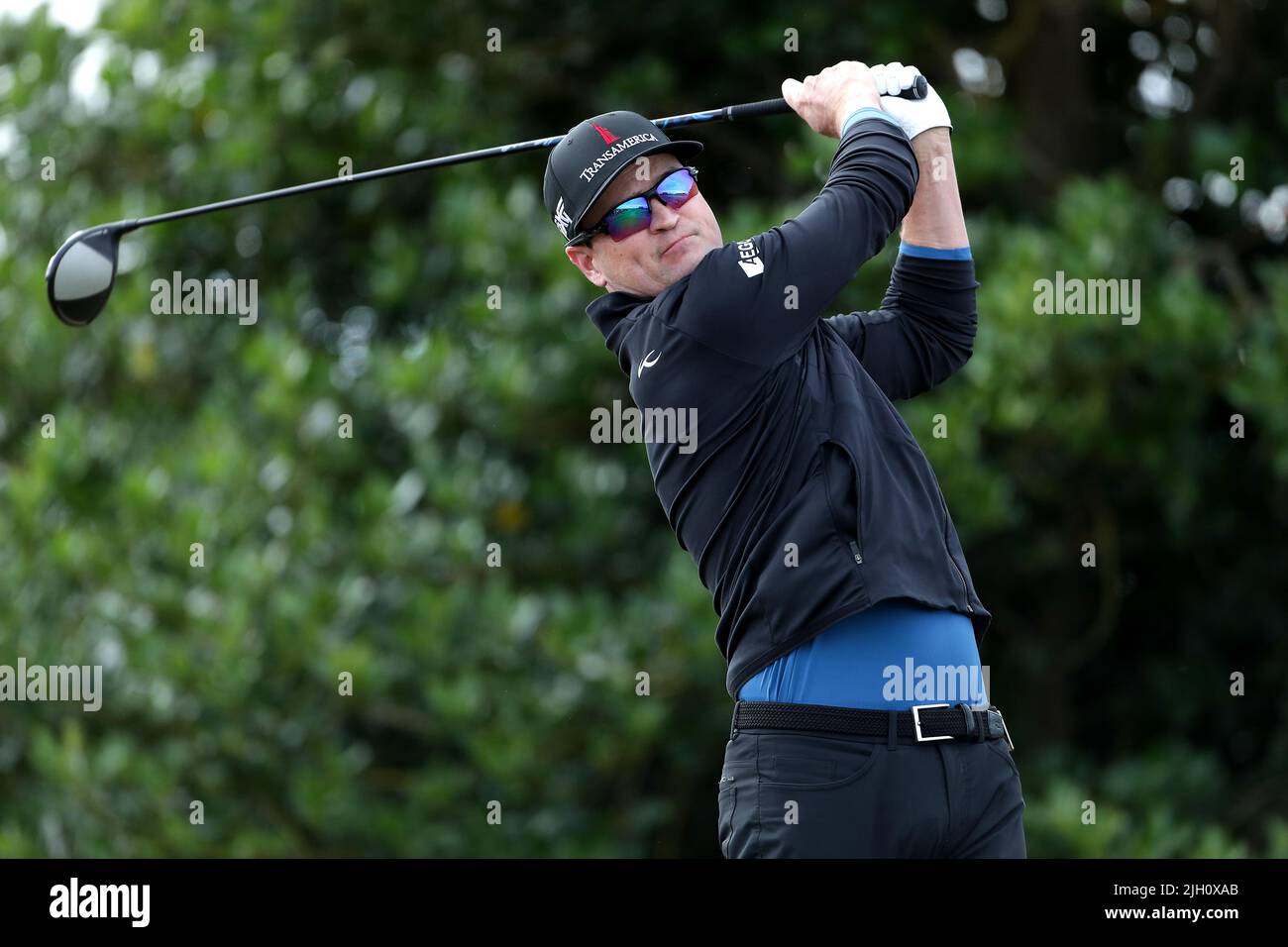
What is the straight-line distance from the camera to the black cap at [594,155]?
313 centimetres

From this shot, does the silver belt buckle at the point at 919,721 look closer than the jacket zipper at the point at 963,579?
Yes

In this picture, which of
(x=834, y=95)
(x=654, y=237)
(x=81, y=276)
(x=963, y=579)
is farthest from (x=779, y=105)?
(x=81, y=276)

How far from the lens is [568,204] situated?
318cm

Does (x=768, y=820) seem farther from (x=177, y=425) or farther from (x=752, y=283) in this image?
(x=177, y=425)

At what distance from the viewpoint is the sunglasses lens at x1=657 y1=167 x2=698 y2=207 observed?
10.4 ft

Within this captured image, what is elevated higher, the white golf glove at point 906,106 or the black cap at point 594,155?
the white golf glove at point 906,106

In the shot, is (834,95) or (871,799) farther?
(834,95)

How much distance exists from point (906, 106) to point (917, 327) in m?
0.44

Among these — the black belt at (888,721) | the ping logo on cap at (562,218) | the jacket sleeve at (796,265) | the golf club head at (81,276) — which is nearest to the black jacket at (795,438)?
the jacket sleeve at (796,265)

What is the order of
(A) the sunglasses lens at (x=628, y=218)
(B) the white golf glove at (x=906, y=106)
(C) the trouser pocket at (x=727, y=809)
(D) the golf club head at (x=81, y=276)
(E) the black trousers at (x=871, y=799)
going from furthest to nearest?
(D) the golf club head at (x=81, y=276) → (B) the white golf glove at (x=906, y=106) → (A) the sunglasses lens at (x=628, y=218) → (C) the trouser pocket at (x=727, y=809) → (E) the black trousers at (x=871, y=799)

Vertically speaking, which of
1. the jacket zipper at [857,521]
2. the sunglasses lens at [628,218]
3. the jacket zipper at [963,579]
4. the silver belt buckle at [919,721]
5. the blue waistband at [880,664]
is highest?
the sunglasses lens at [628,218]

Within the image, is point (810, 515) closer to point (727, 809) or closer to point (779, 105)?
point (727, 809)

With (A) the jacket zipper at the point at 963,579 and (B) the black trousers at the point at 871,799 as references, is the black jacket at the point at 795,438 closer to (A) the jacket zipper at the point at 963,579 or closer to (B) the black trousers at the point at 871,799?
(A) the jacket zipper at the point at 963,579

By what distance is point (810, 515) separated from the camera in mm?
2953
